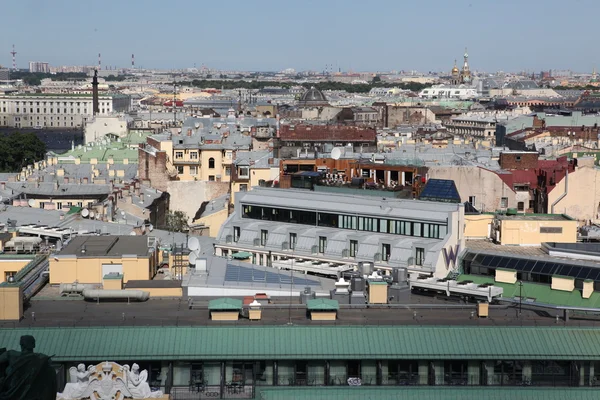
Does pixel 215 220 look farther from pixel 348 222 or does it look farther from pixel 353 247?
pixel 353 247

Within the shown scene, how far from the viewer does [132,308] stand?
18984mm

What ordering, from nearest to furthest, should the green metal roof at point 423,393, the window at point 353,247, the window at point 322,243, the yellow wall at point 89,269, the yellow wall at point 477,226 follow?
1. the green metal roof at point 423,393
2. the yellow wall at point 89,269
3. the window at point 353,247
4. the window at point 322,243
5. the yellow wall at point 477,226

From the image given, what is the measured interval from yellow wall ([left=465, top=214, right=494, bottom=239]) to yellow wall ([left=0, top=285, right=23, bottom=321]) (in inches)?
608

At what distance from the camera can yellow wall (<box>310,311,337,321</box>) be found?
17.4m

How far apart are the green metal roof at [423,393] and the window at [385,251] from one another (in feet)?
39.2

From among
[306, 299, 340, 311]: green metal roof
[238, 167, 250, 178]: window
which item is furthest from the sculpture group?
[238, 167, 250, 178]: window

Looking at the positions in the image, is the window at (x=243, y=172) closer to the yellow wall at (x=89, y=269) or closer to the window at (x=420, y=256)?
the window at (x=420, y=256)

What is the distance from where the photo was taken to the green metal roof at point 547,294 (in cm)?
2234

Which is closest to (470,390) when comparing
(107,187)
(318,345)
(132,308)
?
(318,345)

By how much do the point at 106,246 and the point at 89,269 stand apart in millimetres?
1544

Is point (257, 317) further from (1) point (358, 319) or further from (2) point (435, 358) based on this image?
(2) point (435, 358)

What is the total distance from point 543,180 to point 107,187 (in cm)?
1716

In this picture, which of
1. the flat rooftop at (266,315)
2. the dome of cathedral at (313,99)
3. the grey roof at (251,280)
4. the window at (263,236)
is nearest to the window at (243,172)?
the window at (263,236)

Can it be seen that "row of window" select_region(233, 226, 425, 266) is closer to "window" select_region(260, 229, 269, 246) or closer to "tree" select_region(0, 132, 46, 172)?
"window" select_region(260, 229, 269, 246)
